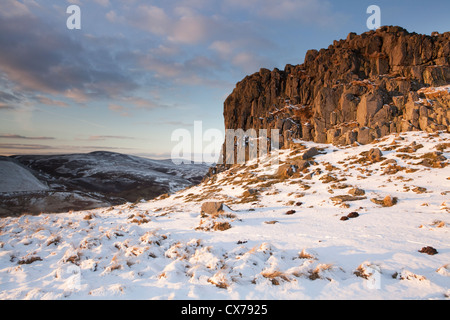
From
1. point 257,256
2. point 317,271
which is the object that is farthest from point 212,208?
point 317,271

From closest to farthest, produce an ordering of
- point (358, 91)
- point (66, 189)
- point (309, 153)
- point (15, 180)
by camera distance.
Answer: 1. point (309, 153)
2. point (358, 91)
3. point (15, 180)
4. point (66, 189)

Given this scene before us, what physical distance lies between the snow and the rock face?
102m

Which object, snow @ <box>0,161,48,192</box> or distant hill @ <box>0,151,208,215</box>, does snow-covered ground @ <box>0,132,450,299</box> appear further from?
snow @ <box>0,161,48,192</box>

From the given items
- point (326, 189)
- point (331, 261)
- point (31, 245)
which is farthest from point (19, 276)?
point (326, 189)

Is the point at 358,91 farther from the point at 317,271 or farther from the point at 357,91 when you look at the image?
the point at 317,271

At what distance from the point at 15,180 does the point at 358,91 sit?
146004mm

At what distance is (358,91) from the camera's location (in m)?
58.1

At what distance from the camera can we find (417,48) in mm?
62031

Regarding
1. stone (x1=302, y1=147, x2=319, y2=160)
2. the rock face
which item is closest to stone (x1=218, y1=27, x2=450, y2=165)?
the rock face

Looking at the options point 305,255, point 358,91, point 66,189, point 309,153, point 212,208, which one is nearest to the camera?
point 305,255

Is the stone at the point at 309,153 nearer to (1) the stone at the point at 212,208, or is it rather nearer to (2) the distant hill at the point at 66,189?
(1) the stone at the point at 212,208

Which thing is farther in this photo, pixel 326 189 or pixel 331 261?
pixel 326 189
